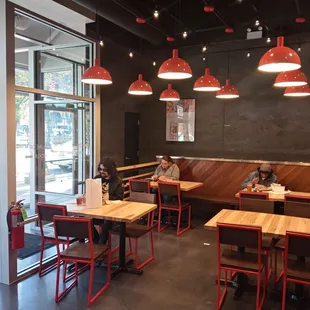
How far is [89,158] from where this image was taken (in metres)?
5.30

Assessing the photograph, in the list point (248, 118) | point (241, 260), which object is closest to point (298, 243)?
point (241, 260)

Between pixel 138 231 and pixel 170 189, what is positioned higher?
pixel 170 189

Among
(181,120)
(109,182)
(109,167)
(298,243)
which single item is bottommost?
(298,243)

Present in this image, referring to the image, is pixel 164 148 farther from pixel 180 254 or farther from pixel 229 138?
pixel 180 254

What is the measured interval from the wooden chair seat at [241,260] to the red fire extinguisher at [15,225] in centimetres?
218

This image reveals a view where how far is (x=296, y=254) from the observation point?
2.84 m

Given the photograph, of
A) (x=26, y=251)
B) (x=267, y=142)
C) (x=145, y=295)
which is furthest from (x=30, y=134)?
(x=267, y=142)

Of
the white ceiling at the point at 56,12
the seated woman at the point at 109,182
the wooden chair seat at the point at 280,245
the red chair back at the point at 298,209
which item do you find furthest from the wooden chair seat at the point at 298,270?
the white ceiling at the point at 56,12

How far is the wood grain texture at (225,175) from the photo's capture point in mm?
5977

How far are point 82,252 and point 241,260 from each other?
1564 millimetres

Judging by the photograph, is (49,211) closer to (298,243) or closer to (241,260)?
(241,260)

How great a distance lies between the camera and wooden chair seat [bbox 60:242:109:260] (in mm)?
3281

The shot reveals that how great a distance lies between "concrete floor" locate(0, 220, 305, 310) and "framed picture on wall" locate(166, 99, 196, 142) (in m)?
4.01

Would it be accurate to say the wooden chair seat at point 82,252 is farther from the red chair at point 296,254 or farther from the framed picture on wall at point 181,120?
the framed picture on wall at point 181,120
